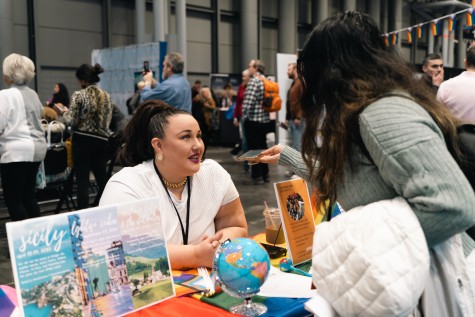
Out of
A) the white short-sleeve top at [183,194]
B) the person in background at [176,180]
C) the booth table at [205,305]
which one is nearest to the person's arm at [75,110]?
the person in background at [176,180]

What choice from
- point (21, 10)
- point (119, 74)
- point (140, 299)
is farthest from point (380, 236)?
point (21, 10)

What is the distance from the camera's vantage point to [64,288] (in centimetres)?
124

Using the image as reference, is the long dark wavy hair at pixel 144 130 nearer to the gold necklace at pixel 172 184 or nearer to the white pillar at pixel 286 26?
the gold necklace at pixel 172 184

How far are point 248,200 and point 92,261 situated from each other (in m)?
4.72

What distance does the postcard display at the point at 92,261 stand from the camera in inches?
46.9

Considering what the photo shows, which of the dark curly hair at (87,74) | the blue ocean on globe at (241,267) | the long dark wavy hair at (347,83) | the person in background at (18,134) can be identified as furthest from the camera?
the dark curly hair at (87,74)

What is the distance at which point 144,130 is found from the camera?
6.98 feet

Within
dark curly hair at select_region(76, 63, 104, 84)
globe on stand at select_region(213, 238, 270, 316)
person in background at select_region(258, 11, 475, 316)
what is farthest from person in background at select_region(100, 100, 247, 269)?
dark curly hair at select_region(76, 63, 104, 84)

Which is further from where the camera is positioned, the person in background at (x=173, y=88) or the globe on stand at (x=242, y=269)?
the person in background at (x=173, y=88)

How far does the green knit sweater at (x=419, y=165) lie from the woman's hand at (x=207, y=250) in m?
0.79

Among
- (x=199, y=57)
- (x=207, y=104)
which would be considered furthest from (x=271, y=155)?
(x=199, y=57)

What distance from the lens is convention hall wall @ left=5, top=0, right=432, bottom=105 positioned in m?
10.7

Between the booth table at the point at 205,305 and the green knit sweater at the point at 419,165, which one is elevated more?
the green knit sweater at the point at 419,165

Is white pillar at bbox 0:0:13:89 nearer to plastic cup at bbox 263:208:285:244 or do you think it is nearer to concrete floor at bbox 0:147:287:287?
concrete floor at bbox 0:147:287:287
